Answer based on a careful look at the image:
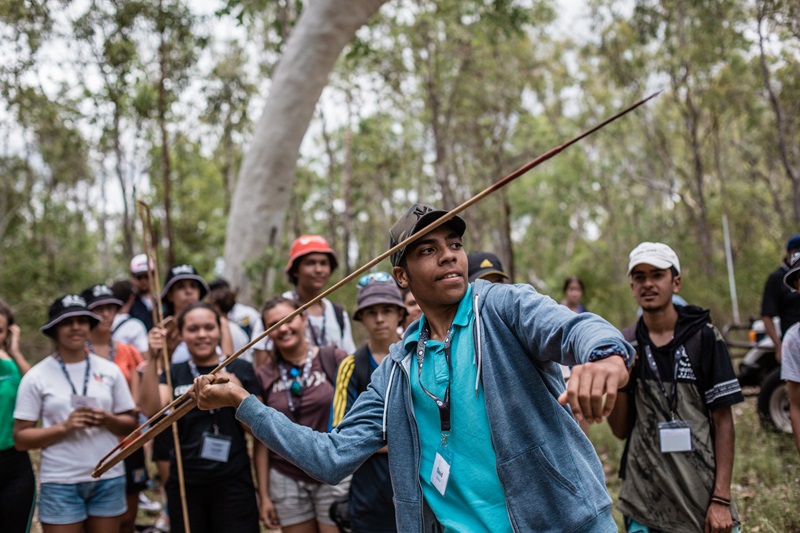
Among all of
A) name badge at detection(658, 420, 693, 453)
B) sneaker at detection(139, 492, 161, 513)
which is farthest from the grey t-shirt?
sneaker at detection(139, 492, 161, 513)

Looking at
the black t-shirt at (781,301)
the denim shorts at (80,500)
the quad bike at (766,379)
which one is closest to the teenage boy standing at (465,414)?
the denim shorts at (80,500)

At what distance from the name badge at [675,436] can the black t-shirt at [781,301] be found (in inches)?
124

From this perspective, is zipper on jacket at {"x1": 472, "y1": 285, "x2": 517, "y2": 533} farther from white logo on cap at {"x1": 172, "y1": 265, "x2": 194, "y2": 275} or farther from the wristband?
white logo on cap at {"x1": 172, "y1": 265, "x2": 194, "y2": 275}

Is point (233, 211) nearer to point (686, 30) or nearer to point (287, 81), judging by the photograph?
point (287, 81)

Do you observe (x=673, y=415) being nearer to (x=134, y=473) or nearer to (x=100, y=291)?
(x=134, y=473)

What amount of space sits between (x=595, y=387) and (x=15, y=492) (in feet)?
12.8

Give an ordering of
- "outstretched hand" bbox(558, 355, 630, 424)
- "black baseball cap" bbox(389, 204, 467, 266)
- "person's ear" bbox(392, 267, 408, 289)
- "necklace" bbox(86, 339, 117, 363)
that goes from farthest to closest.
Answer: "necklace" bbox(86, 339, 117, 363)
"person's ear" bbox(392, 267, 408, 289)
"black baseball cap" bbox(389, 204, 467, 266)
"outstretched hand" bbox(558, 355, 630, 424)

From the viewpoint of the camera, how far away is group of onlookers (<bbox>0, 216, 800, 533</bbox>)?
2.19 m

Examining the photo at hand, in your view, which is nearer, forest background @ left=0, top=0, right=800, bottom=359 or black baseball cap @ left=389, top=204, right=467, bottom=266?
black baseball cap @ left=389, top=204, right=467, bottom=266

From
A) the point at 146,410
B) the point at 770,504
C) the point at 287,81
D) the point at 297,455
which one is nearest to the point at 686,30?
the point at 287,81

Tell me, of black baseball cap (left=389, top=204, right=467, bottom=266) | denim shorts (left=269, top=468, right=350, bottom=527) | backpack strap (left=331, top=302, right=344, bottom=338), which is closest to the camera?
black baseball cap (left=389, top=204, right=467, bottom=266)

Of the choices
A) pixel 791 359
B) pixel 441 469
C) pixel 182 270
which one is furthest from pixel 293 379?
pixel 791 359

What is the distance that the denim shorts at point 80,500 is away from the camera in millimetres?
4152

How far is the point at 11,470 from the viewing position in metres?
4.20
